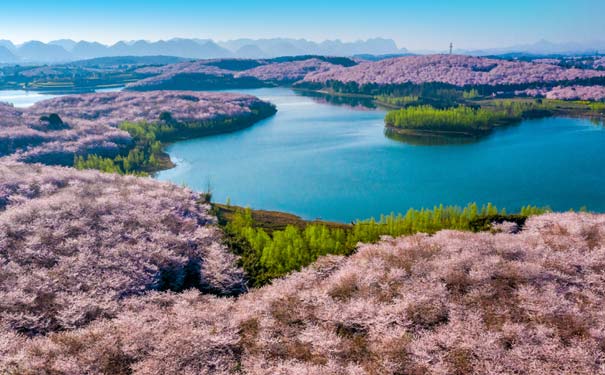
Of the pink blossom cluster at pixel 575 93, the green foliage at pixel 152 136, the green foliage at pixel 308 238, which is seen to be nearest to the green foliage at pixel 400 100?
the green foliage at pixel 152 136

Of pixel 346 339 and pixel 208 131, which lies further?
pixel 208 131

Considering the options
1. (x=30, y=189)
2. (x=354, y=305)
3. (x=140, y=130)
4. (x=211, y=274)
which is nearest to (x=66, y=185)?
(x=30, y=189)

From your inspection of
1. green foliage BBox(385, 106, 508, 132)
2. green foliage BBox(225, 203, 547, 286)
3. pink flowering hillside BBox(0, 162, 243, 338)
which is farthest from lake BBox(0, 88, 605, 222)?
pink flowering hillside BBox(0, 162, 243, 338)

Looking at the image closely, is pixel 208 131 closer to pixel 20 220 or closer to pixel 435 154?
pixel 435 154

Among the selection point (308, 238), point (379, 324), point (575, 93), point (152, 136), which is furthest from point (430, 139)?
point (575, 93)

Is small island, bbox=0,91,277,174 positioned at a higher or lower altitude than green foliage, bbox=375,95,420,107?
lower

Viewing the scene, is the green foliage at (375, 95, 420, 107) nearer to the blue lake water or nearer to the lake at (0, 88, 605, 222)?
the lake at (0, 88, 605, 222)

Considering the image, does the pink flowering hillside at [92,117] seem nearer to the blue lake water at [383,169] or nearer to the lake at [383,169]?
the lake at [383,169]
